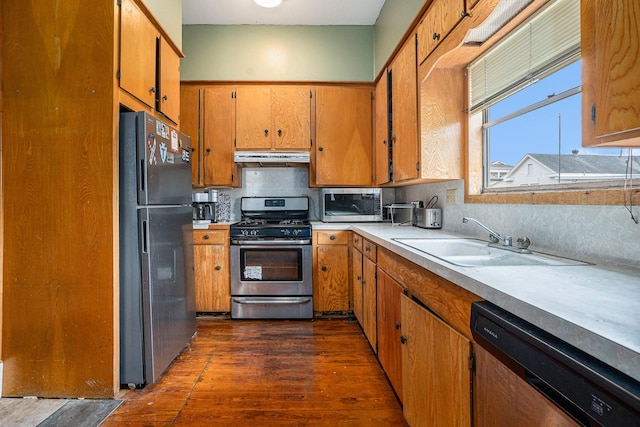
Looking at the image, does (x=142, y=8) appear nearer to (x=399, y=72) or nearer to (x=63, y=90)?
(x=63, y=90)

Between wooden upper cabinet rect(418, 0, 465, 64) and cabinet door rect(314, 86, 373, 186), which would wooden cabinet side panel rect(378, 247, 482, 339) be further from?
cabinet door rect(314, 86, 373, 186)

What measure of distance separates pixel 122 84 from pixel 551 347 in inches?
87.4

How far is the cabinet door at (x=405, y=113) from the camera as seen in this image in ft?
7.27

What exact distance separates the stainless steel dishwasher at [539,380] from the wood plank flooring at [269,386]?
98 cm

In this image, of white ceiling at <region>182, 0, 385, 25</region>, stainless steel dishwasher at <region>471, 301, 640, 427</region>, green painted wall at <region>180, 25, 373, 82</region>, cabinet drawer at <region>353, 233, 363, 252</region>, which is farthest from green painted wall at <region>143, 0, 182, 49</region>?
stainless steel dishwasher at <region>471, 301, 640, 427</region>

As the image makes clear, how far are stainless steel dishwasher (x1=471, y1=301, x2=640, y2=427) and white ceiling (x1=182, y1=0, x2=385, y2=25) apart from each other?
307cm

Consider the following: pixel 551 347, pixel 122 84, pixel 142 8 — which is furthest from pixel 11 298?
pixel 551 347

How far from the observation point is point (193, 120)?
10.7 ft

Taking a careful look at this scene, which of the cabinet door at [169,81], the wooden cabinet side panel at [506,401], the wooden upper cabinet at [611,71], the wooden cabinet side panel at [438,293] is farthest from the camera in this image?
the cabinet door at [169,81]

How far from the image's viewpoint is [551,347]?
0.61 meters

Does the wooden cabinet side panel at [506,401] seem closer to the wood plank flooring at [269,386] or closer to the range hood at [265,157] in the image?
the wood plank flooring at [269,386]

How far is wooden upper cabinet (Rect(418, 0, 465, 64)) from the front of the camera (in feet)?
5.30

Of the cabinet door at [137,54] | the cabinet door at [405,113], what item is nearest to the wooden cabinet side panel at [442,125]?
Result: the cabinet door at [405,113]

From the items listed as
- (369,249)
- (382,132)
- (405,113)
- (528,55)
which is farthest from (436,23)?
(369,249)
